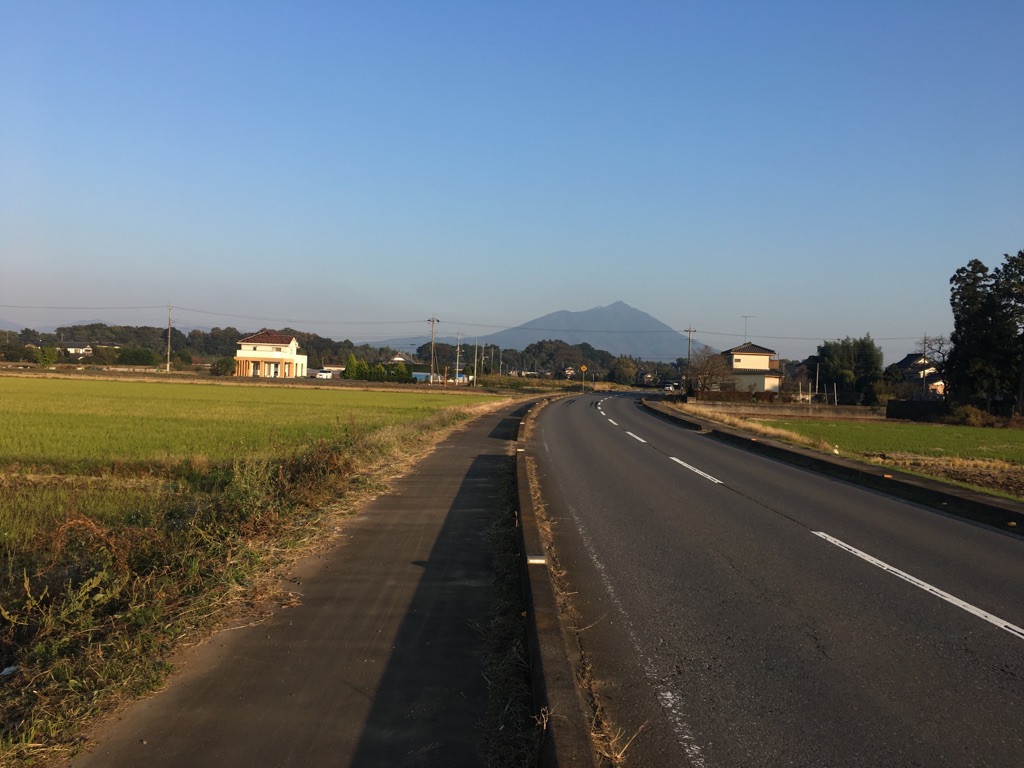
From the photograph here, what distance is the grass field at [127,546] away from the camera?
385cm

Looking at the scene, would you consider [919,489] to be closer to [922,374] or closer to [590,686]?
[590,686]

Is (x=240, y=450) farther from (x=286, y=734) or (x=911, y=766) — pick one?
(x=911, y=766)

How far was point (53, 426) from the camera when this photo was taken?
2108cm

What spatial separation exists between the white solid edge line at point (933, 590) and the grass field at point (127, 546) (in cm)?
521

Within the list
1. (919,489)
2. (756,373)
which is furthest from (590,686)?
(756,373)

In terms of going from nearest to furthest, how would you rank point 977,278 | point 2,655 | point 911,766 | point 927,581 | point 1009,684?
point 911,766, point 1009,684, point 2,655, point 927,581, point 977,278

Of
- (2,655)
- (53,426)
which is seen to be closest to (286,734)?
(2,655)

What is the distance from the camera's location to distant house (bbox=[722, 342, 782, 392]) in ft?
255

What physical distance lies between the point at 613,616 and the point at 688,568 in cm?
161

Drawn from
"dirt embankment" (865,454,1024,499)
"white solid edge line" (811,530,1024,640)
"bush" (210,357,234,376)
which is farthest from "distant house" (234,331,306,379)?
"white solid edge line" (811,530,1024,640)

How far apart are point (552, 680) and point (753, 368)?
3235 inches

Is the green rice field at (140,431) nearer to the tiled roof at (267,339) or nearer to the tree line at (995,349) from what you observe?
the tree line at (995,349)

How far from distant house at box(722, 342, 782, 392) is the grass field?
215ft

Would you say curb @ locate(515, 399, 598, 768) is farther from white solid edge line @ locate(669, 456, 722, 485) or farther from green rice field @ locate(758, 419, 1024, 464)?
green rice field @ locate(758, 419, 1024, 464)
